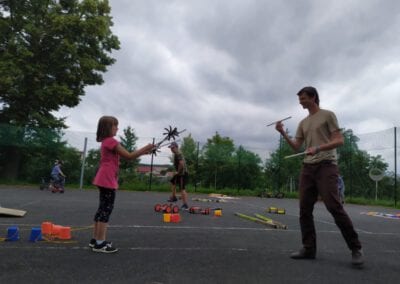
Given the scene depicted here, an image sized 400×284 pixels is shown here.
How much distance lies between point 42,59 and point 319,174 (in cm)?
2129

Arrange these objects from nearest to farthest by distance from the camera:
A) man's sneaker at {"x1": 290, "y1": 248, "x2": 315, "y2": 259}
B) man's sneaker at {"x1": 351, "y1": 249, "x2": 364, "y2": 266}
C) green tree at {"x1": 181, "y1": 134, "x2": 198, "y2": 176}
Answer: man's sneaker at {"x1": 351, "y1": 249, "x2": 364, "y2": 266} → man's sneaker at {"x1": 290, "y1": 248, "x2": 315, "y2": 259} → green tree at {"x1": 181, "y1": 134, "x2": 198, "y2": 176}

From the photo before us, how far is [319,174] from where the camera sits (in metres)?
3.73

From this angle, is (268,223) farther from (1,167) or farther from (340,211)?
(1,167)

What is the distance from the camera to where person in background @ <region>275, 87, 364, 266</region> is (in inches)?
141

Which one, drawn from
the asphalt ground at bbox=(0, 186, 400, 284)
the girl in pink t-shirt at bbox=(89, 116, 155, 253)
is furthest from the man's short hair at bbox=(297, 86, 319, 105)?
the girl in pink t-shirt at bbox=(89, 116, 155, 253)

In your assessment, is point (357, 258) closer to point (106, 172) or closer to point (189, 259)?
point (189, 259)

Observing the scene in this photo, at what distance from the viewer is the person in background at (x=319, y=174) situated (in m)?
3.58

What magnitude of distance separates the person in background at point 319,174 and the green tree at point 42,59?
18403mm

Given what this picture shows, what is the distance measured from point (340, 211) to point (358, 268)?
1.85 feet

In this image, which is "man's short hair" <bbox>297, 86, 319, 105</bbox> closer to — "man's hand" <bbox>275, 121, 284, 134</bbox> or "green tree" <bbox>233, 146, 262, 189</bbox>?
"man's hand" <bbox>275, 121, 284, 134</bbox>

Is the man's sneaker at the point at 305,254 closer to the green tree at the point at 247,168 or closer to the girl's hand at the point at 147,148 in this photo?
the girl's hand at the point at 147,148

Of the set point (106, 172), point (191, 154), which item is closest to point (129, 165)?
point (191, 154)

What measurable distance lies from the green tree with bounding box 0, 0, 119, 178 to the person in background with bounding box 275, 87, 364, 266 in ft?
60.4

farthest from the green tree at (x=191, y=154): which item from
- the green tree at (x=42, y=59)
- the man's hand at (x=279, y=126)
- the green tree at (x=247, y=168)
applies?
the man's hand at (x=279, y=126)
